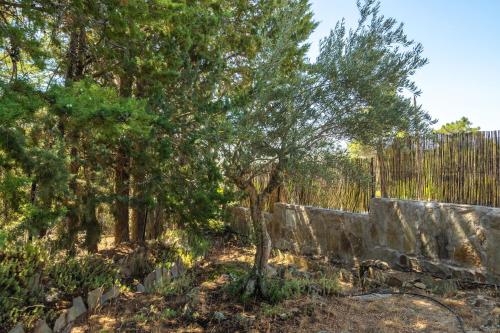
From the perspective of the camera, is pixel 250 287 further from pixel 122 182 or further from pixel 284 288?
pixel 122 182

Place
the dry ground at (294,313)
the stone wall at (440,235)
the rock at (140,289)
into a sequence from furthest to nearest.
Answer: the rock at (140,289)
the stone wall at (440,235)
the dry ground at (294,313)

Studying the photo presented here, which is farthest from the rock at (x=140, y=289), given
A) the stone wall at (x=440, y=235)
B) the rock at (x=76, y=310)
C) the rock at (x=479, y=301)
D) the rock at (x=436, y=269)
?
the rock at (x=479, y=301)

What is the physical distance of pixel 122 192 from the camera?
632 centimetres

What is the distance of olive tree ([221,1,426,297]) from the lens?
4090 millimetres

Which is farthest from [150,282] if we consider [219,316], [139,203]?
[219,316]

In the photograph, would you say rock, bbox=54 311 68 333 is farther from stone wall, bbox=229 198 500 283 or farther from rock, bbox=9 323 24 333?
stone wall, bbox=229 198 500 283

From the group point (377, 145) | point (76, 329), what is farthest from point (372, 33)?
point (76, 329)

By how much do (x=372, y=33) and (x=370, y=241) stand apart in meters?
3.24

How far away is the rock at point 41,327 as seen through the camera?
11.8 feet

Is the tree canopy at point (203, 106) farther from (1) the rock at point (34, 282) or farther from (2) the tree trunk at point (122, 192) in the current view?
(1) the rock at point (34, 282)

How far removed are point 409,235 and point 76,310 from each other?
4510mm

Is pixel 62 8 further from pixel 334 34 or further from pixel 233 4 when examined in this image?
pixel 233 4

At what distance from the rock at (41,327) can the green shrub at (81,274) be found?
1.07 metres

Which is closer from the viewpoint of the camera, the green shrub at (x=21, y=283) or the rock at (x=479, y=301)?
the green shrub at (x=21, y=283)
